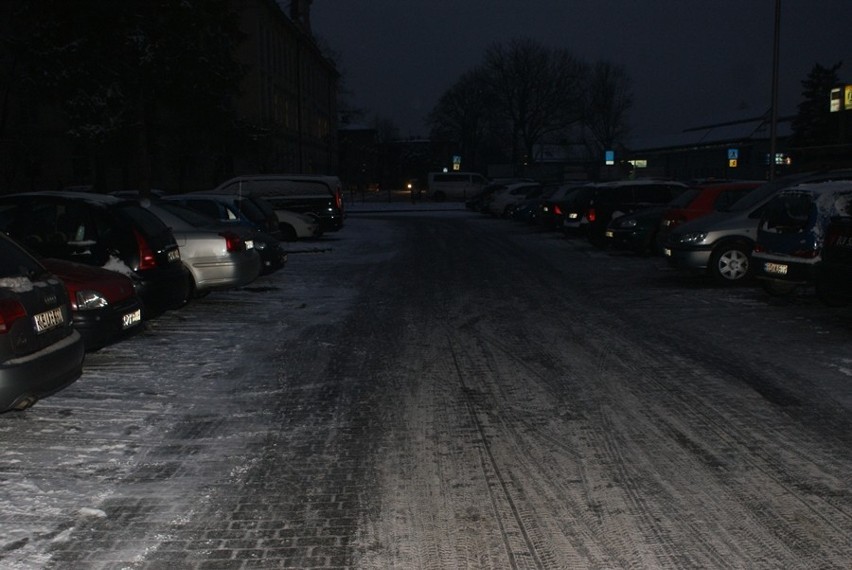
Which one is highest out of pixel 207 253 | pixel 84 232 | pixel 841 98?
pixel 841 98

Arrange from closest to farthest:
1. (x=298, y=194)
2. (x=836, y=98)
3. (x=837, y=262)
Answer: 1. (x=837, y=262)
2. (x=298, y=194)
3. (x=836, y=98)

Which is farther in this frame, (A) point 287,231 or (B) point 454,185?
(B) point 454,185

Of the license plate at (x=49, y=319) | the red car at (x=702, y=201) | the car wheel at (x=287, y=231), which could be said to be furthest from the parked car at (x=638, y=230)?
the license plate at (x=49, y=319)

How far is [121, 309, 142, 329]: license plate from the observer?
7.95 meters

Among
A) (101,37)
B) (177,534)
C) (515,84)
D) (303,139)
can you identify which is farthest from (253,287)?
(515,84)

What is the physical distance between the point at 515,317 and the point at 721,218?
5151 mm

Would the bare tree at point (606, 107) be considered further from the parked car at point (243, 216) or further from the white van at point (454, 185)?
the parked car at point (243, 216)

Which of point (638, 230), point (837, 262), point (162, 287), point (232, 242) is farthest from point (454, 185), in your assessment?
point (162, 287)

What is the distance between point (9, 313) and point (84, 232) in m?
3.96

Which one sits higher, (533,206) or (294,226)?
(533,206)

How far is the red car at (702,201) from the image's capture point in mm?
16312

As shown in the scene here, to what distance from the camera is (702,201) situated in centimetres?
1642

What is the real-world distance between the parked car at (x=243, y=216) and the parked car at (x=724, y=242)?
6836 millimetres

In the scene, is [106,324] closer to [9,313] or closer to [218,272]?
[9,313]
